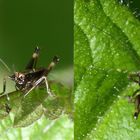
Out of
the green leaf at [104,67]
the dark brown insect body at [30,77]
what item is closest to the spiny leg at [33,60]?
the dark brown insect body at [30,77]

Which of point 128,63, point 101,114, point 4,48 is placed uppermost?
point 4,48

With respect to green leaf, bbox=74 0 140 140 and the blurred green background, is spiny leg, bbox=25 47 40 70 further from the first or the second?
green leaf, bbox=74 0 140 140

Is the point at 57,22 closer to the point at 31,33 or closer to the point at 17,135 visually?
the point at 31,33

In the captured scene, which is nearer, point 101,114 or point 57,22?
point 57,22

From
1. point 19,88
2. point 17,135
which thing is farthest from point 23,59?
point 17,135

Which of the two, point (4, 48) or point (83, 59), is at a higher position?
point (4, 48)

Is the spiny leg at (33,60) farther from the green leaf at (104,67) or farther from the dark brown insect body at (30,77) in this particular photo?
the green leaf at (104,67)
